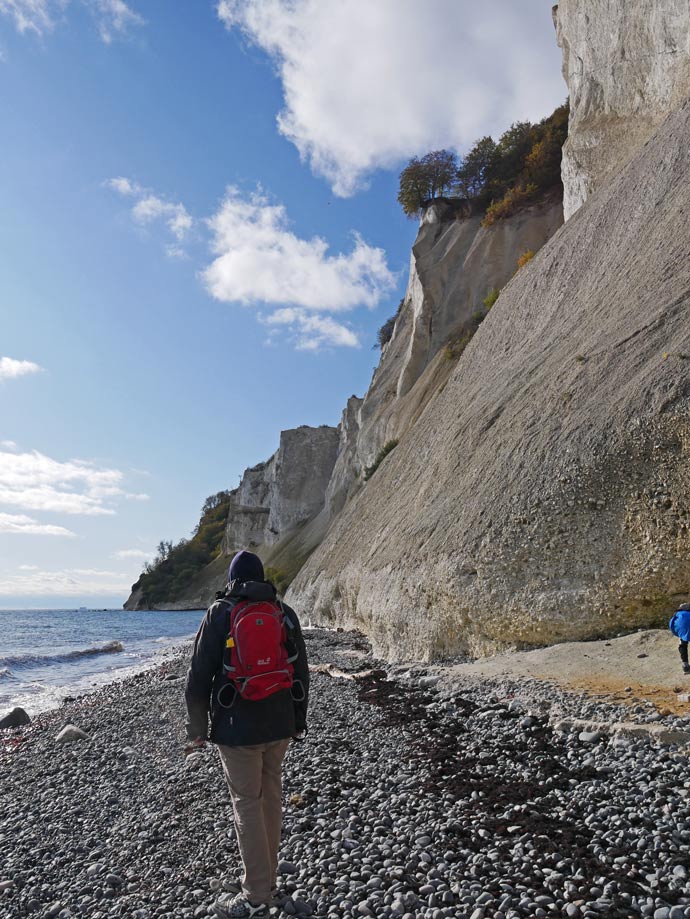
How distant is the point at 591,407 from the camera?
558 inches

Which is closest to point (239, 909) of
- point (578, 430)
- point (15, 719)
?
point (578, 430)

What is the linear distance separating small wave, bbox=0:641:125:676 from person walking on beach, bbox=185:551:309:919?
26447 mm

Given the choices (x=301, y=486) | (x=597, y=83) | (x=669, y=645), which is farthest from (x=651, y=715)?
(x=301, y=486)

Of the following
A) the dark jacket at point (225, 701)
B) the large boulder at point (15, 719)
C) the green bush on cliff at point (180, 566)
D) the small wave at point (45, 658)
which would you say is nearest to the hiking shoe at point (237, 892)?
the dark jacket at point (225, 701)

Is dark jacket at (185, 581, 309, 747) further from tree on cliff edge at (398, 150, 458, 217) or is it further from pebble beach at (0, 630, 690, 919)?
tree on cliff edge at (398, 150, 458, 217)

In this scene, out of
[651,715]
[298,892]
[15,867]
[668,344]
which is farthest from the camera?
[668,344]

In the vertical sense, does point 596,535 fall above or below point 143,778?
above

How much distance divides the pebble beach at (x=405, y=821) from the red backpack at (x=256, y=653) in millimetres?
1531

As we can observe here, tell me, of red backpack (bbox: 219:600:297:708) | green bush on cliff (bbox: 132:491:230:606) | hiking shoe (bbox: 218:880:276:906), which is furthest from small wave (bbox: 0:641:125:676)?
green bush on cliff (bbox: 132:491:230:606)

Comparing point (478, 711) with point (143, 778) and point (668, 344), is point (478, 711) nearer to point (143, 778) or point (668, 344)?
point (143, 778)

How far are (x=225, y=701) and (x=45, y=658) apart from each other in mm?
32683

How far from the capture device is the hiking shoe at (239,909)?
438 cm

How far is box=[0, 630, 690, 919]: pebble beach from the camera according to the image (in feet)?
14.0

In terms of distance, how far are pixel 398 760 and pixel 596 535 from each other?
6575 mm
